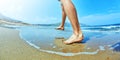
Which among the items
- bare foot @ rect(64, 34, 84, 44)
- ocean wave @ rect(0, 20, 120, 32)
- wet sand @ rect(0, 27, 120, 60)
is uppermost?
ocean wave @ rect(0, 20, 120, 32)

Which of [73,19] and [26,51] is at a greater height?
[73,19]

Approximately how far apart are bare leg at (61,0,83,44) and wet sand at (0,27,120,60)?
50 millimetres

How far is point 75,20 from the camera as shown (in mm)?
1923

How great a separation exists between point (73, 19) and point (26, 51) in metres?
0.40

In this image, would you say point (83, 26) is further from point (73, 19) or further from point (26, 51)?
point (26, 51)

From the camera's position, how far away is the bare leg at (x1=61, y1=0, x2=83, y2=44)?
1915 mm

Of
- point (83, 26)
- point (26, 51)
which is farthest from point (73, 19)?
point (26, 51)

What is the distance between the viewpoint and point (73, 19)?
1920mm

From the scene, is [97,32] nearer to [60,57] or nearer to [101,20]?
[101,20]

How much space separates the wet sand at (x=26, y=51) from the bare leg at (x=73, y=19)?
0.05 metres

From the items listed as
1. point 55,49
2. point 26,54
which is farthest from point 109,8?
point 26,54

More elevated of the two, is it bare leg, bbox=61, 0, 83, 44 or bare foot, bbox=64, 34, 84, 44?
bare leg, bbox=61, 0, 83, 44

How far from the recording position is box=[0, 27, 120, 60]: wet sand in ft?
6.20

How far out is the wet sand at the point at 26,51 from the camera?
1891 millimetres
